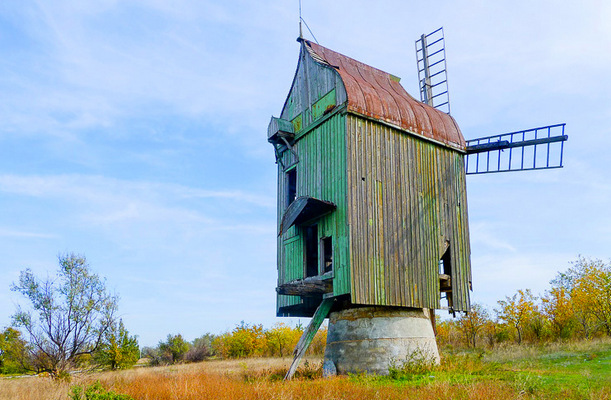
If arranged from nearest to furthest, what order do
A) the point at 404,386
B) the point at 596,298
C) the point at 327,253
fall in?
1. the point at 404,386
2. the point at 327,253
3. the point at 596,298

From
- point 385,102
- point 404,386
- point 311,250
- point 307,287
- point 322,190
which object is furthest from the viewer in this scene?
point 311,250

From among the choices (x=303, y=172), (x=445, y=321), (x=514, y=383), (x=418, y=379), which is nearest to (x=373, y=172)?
(x=303, y=172)

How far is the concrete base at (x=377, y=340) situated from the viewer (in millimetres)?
15789

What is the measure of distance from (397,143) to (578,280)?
82.0 ft

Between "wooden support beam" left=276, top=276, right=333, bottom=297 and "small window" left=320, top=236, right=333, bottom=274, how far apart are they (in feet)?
1.22

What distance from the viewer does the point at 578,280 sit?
35.7m

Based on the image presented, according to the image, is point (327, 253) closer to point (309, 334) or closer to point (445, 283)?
point (309, 334)

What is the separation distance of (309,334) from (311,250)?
373 centimetres

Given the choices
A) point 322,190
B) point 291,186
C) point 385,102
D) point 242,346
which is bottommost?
point 242,346

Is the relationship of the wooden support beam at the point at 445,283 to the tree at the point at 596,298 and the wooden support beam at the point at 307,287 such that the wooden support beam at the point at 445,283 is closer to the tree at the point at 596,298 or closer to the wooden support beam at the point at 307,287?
the wooden support beam at the point at 307,287

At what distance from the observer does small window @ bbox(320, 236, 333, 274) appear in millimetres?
16423

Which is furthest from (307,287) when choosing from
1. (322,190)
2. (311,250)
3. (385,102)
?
(385,102)

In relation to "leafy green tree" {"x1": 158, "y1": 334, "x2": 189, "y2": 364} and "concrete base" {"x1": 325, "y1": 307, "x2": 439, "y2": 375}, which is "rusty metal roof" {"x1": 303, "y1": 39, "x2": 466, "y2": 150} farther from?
"leafy green tree" {"x1": 158, "y1": 334, "x2": 189, "y2": 364}

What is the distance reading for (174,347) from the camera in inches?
1571
